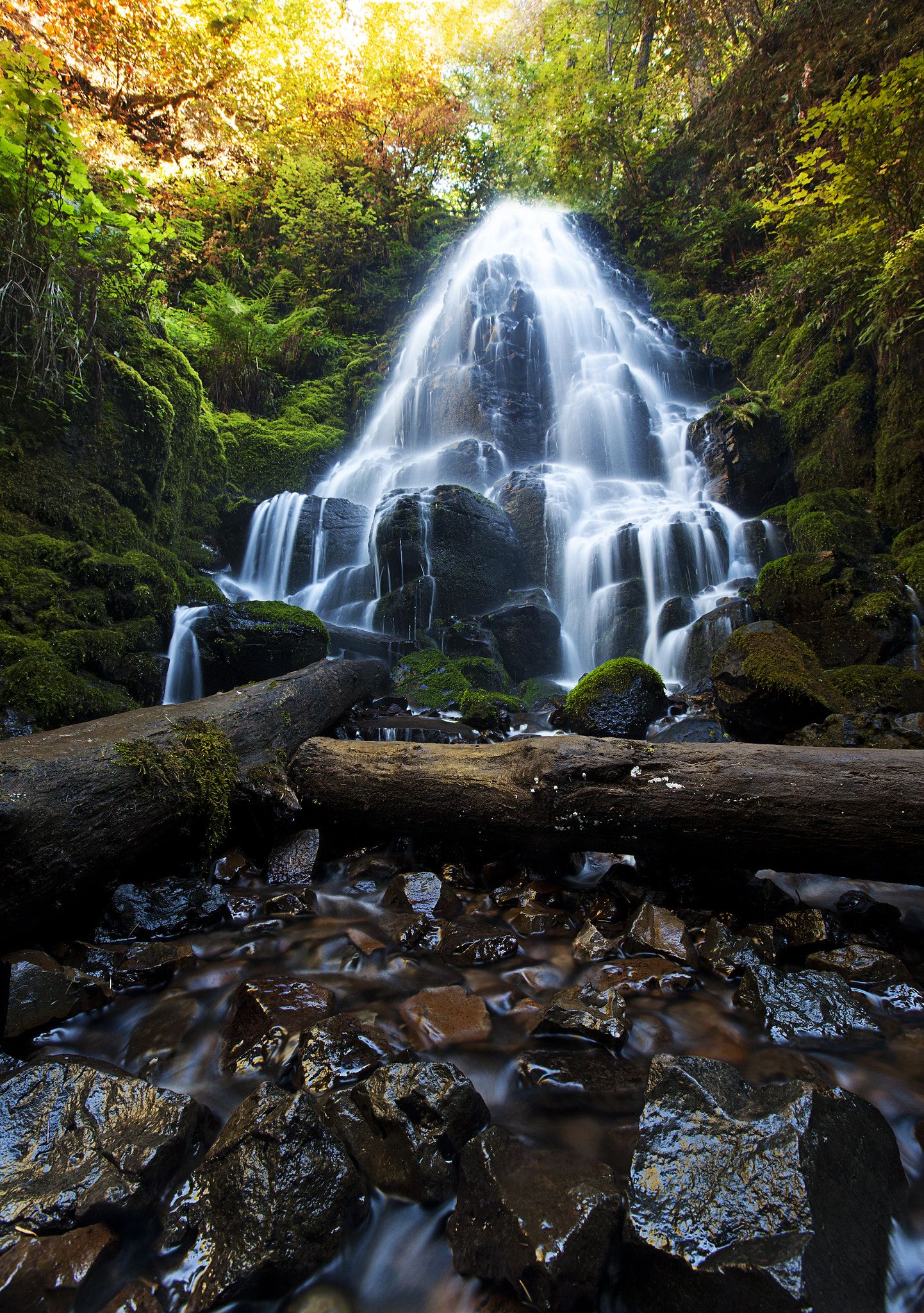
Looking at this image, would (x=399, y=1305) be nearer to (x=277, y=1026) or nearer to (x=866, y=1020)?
(x=277, y=1026)

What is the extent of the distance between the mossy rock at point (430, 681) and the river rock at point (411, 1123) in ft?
18.3

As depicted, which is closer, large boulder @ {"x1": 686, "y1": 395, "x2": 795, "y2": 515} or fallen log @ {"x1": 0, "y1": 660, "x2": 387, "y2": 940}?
fallen log @ {"x1": 0, "y1": 660, "x2": 387, "y2": 940}

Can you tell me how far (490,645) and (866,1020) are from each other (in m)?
7.14

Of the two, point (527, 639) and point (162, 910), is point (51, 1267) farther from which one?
point (527, 639)

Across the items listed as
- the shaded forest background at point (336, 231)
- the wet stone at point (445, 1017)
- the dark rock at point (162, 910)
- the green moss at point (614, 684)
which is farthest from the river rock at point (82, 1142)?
the green moss at point (614, 684)

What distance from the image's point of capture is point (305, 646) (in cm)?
727

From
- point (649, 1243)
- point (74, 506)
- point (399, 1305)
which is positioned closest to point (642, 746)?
point (649, 1243)

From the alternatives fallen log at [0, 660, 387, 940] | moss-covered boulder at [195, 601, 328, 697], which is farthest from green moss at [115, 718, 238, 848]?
moss-covered boulder at [195, 601, 328, 697]

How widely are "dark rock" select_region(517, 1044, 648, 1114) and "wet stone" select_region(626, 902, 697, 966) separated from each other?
654 mm

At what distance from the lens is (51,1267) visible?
130 centimetres

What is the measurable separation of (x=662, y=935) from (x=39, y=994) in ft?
8.43

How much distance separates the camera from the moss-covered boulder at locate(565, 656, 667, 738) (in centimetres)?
605

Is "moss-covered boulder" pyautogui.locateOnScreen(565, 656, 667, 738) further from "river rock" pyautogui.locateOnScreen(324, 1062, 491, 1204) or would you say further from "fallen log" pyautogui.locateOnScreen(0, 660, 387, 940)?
"river rock" pyautogui.locateOnScreen(324, 1062, 491, 1204)

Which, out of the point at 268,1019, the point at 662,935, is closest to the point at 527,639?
the point at 662,935
